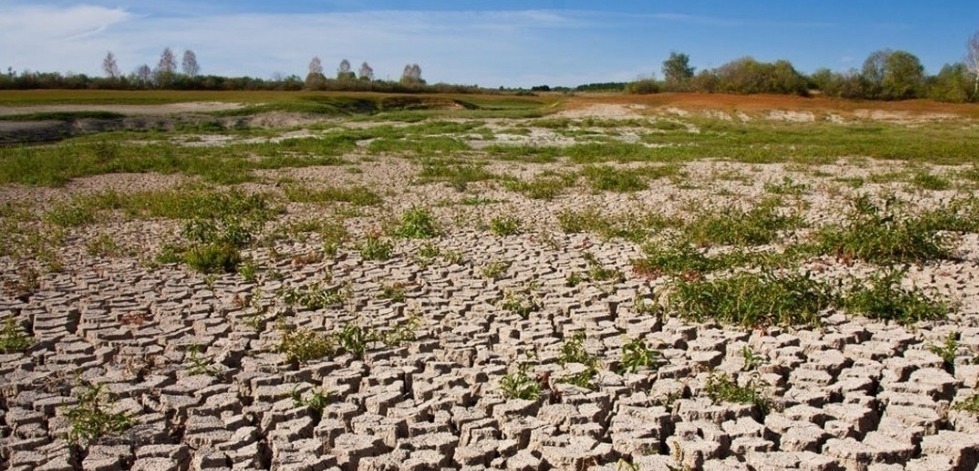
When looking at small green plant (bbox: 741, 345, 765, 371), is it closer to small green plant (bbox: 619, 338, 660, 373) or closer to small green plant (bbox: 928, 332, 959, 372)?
small green plant (bbox: 619, 338, 660, 373)

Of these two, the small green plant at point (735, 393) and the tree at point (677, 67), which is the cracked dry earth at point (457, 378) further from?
the tree at point (677, 67)

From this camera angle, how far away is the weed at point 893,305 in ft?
22.7

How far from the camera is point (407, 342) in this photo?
6.67m

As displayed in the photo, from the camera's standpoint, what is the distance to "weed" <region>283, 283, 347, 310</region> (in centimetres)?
784

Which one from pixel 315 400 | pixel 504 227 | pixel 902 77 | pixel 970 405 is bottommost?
pixel 315 400

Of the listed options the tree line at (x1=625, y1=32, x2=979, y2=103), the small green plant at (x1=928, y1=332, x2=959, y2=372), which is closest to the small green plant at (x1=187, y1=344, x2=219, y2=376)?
the small green plant at (x1=928, y1=332, x2=959, y2=372)

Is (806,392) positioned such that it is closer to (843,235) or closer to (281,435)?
(281,435)

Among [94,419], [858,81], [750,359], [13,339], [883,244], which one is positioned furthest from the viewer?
[858,81]

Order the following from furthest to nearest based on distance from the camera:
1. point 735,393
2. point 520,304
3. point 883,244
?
point 883,244 → point 520,304 → point 735,393

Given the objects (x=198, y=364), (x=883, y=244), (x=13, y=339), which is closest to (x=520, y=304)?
(x=198, y=364)

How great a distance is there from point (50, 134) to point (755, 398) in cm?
3737

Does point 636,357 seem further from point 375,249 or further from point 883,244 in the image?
point 375,249

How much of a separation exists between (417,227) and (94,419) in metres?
6.77

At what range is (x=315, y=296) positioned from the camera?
802 cm
